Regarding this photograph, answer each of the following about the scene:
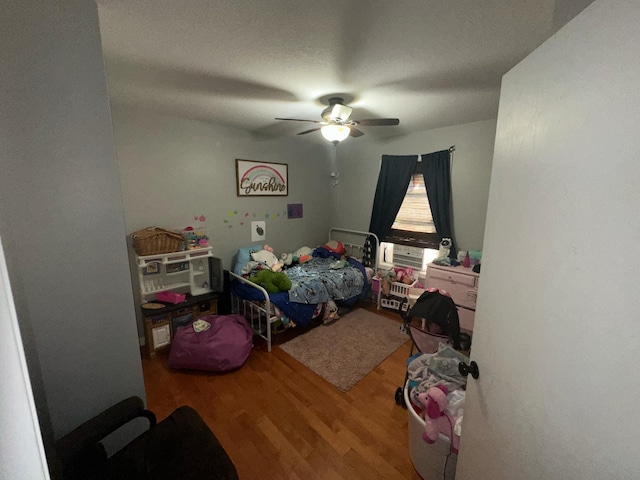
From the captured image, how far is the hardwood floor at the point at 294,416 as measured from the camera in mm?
1506

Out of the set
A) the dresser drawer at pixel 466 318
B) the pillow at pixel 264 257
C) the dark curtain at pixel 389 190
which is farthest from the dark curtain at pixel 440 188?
the pillow at pixel 264 257

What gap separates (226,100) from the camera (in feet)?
7.23

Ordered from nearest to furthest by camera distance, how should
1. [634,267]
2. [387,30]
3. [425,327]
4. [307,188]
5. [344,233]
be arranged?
[634,267]
[387,30]
[425,327]
[307,188]
[344,233]

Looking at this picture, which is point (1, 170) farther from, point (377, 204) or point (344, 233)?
point (344, 233)

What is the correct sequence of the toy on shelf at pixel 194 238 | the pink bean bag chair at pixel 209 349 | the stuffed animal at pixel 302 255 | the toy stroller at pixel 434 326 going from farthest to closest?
the stuffed animal at pixel 302 255, the toy on shelf at pixel 194 238, the pink bean bag chair at pixel 209 349, the toy stroller at pixel 434 326

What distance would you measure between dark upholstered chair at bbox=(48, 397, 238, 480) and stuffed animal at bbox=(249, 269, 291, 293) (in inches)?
59.1

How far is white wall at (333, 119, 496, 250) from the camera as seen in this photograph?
9.40ft

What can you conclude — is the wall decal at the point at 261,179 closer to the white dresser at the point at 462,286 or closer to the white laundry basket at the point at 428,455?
the white dresser at the point at 462,286

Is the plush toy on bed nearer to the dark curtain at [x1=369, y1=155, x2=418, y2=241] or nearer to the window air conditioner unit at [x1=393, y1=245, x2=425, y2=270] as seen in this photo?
the dark curtain at [x1=369, y1=155, x2=418, y2=241]

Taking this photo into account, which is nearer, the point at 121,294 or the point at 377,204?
the point at 121,294

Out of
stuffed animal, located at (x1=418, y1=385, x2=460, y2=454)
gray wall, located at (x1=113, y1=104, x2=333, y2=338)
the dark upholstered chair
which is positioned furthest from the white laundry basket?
gray wall, located at (x1=113, y1=104, x2=333, y2=338)

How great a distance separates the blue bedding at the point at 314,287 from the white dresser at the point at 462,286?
0.96 meters

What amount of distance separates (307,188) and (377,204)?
3.62ft

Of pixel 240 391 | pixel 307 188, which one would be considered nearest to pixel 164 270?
pixel 240 391
